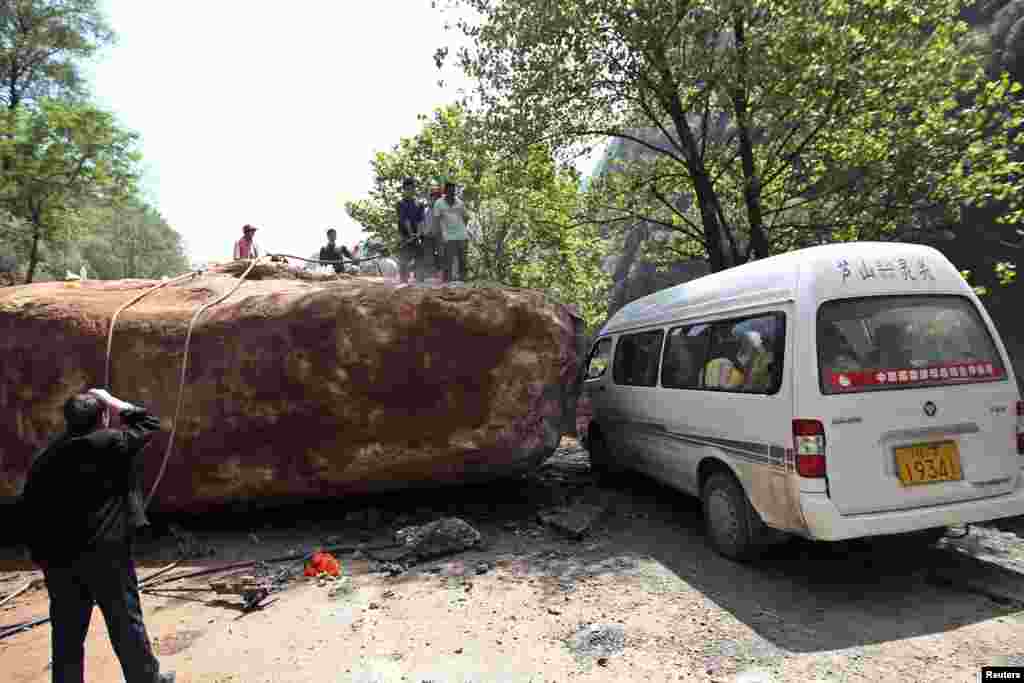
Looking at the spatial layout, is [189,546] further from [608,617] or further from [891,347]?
[891,347]

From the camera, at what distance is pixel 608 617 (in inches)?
144

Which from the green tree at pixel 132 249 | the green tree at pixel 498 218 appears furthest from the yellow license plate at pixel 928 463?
the green tree at pixel 132 249

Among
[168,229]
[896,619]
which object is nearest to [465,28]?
[896,619]

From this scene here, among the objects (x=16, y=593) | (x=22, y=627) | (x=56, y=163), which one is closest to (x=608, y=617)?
(x=22, y=627)

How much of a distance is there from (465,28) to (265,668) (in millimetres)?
10215

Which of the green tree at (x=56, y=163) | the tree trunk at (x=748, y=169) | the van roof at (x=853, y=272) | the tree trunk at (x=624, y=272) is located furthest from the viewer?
the tree trunk at (x=624, y=272)

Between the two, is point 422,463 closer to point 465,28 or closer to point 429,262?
point 429,262

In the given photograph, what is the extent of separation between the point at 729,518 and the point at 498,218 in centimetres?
1695

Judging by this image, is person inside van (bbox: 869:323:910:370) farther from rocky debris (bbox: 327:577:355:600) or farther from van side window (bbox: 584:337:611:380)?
rocky debris (bbox: 327:577:355:600)

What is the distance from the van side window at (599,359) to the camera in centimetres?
712

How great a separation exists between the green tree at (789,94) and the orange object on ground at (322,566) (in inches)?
307

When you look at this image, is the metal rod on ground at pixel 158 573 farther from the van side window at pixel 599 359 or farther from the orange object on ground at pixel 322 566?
the van side window at pixel 599 359

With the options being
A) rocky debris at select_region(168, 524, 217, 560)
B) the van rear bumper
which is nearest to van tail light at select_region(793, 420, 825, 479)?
the van rear bumper

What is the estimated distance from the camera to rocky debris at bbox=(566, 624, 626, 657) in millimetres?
3260
